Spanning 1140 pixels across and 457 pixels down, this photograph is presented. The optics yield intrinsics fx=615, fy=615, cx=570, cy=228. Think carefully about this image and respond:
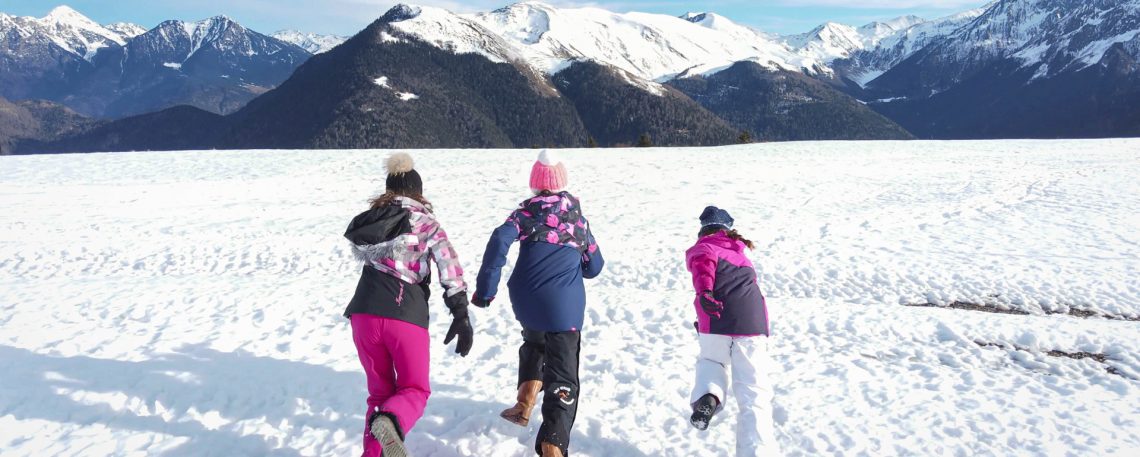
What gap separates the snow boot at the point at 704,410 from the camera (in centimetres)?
511

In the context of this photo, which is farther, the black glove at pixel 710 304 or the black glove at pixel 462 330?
the black glove at pixel 710 304

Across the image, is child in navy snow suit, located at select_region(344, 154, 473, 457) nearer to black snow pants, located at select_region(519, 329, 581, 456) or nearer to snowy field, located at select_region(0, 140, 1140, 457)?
black snow pants, located at select_region(519, 329, 581, 456)

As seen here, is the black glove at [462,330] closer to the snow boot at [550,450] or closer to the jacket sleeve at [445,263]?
the jacket sleeve at [445,263]

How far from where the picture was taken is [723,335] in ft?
17.5

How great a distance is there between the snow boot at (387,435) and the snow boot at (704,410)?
7.73 ft

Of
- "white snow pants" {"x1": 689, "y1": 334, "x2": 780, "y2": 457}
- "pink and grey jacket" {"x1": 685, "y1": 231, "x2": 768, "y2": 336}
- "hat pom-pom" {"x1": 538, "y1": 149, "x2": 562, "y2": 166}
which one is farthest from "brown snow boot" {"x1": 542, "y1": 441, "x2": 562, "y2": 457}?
"hat pom-pom" {"x1": 538, "y1": 149, "x2": 562, "y2": 166}

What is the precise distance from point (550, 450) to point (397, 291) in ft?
5.74

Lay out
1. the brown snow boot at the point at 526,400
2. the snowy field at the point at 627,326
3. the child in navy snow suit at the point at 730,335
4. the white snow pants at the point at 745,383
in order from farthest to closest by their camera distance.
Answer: the snowy field at the point at 627,326 < the brown snow boot at the point at 526,400 < the child in navy snow suit at the point at 730,335 < the white snow pants at the point at 745,383

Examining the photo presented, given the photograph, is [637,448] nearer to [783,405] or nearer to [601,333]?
Answer: [783,405]

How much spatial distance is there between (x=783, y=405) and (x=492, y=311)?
4.65 metres

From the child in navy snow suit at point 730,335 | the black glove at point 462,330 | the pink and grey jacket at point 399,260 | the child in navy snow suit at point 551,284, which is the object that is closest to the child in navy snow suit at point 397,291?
the pink and grey jacket at point 399,260

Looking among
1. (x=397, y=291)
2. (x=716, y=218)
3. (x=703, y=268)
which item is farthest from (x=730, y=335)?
(x=397, y=291)

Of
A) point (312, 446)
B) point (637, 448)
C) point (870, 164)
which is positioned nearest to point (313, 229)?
point (312, 446)

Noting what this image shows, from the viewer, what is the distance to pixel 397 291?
14.9 feet
